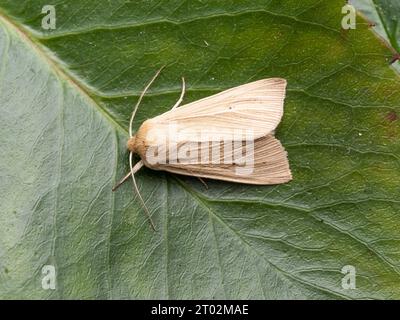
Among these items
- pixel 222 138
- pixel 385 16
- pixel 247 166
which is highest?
pixel 385 16

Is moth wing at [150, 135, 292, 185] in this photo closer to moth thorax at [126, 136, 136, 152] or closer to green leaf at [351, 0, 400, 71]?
moth thorax at [126, 136, 136, 152]

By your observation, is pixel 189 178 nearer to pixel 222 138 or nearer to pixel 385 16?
pixel 222 138

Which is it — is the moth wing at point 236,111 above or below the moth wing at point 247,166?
above

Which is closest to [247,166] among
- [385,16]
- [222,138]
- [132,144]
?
[222,138]

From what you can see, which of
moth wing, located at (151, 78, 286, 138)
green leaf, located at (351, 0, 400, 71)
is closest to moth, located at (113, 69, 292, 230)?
moth wing, located at (151, 78, 286, 138)

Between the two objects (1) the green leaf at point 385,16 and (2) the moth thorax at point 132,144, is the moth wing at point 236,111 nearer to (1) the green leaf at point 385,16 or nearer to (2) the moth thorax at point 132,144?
(2) the moth thorax at point 132,144

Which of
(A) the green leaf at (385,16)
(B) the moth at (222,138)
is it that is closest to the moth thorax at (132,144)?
(B) the moth at (222,138)

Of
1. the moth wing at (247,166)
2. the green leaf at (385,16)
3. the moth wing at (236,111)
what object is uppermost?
the green leaf at (385,16)
